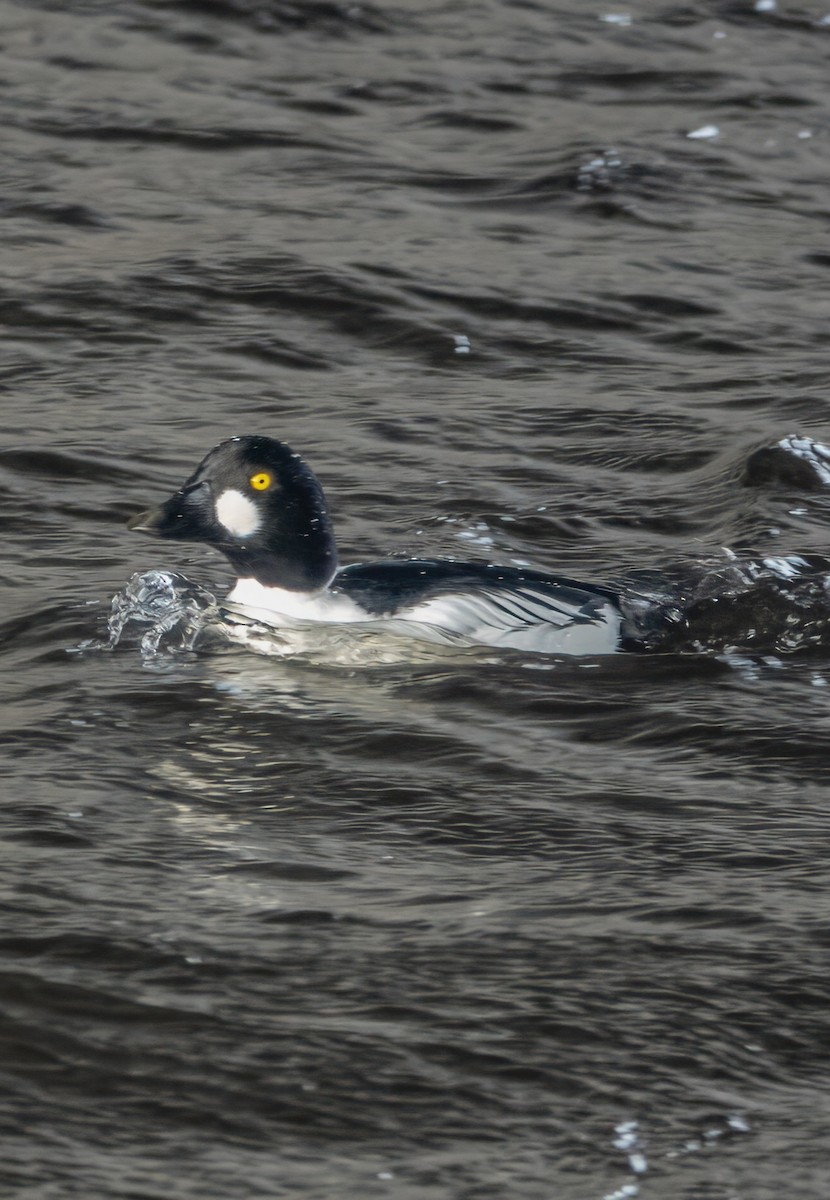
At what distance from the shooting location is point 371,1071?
3.91 metres

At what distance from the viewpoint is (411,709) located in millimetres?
5844

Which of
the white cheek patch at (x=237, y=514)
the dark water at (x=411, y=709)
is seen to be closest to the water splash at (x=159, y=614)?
the dark water at (x=411, y=709)

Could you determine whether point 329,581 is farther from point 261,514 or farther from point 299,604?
point 261,514

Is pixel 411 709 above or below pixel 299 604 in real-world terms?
below

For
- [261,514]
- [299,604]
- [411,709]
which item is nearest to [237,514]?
[261,514]

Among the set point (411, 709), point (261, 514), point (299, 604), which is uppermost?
point (261, 514)

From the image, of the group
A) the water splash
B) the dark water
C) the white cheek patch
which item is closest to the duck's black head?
the white cheek patch

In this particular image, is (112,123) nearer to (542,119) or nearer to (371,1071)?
(542,119)

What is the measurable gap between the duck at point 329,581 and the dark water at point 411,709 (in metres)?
0.13

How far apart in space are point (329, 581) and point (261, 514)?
291 millimetres

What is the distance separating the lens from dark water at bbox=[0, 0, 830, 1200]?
383 cm

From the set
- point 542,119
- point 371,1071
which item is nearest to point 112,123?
point 542,119

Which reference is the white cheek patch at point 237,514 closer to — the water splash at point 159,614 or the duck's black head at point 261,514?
the duck's black head at point 261,514

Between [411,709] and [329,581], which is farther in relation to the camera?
[329,581]
